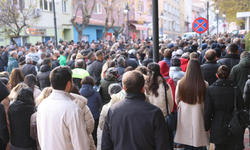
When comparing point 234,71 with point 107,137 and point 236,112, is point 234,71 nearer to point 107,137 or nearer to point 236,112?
point 236,112

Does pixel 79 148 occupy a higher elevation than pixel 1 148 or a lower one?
higher

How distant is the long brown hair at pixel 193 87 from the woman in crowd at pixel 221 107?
0.41 feet

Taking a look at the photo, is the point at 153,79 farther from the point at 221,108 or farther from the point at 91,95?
the point at 91,95

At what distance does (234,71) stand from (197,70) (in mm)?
2557

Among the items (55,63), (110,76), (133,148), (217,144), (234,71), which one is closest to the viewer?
(133,148)

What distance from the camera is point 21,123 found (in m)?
4.00

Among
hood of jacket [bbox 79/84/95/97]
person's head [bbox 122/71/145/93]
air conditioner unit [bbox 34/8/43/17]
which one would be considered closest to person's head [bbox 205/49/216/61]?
hood of jacket [bbox 79/84/95/97]

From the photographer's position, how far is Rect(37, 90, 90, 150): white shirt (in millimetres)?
2867

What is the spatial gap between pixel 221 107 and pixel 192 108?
419 mm

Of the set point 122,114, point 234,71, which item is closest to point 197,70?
point 122,114

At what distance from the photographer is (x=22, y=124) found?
13.1 ft

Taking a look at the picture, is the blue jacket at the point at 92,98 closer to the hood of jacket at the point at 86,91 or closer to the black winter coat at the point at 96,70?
the hood of jacket at the point at 86,91

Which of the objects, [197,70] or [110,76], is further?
[110,76]

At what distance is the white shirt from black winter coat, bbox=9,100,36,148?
1079 millimetres
